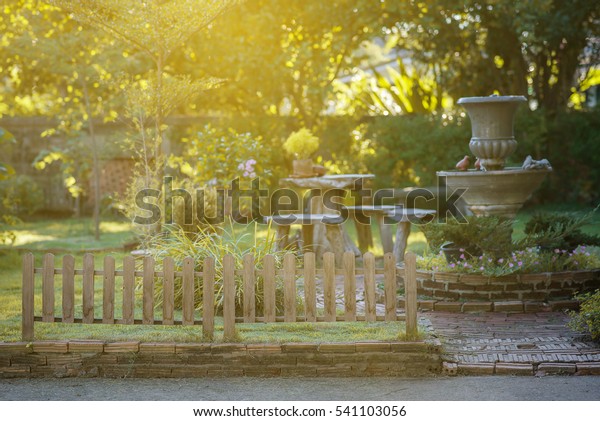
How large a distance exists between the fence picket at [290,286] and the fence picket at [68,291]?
1488mm

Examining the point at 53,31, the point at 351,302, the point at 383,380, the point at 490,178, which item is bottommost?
the point at 383,380

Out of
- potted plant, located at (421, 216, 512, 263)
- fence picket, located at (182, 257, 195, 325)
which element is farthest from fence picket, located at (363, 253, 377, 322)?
potted plant, located at (421, 216, 512, 263)

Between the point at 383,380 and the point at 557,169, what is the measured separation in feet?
35.4

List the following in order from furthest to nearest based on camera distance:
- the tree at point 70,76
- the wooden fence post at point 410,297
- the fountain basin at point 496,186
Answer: the tree at point 70,76
the fountain basin at point 496,186
the wooden fence post at point 410,297

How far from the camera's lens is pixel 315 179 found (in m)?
10.3

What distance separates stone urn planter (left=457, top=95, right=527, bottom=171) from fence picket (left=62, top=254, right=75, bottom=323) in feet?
13.3

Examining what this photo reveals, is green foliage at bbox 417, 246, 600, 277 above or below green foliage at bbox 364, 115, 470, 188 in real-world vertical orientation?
below

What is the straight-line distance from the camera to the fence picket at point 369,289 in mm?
6012

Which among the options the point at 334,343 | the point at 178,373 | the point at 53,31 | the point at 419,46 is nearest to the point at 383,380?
the point at 334,343

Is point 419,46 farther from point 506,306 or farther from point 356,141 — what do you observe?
point 506,306

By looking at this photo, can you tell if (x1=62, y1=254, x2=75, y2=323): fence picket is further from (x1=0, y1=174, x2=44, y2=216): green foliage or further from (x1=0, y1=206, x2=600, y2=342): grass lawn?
(x1=0, y1=174, x2=44, y2=216): green foliage

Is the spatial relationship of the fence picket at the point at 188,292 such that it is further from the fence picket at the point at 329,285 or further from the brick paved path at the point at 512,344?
the brick paved path at the point at 512,344

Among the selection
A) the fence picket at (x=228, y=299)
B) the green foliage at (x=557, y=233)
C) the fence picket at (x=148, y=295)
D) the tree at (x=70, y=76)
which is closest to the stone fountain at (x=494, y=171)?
the green foliage at (x=557, y=233)

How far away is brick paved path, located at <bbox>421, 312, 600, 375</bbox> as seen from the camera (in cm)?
559
